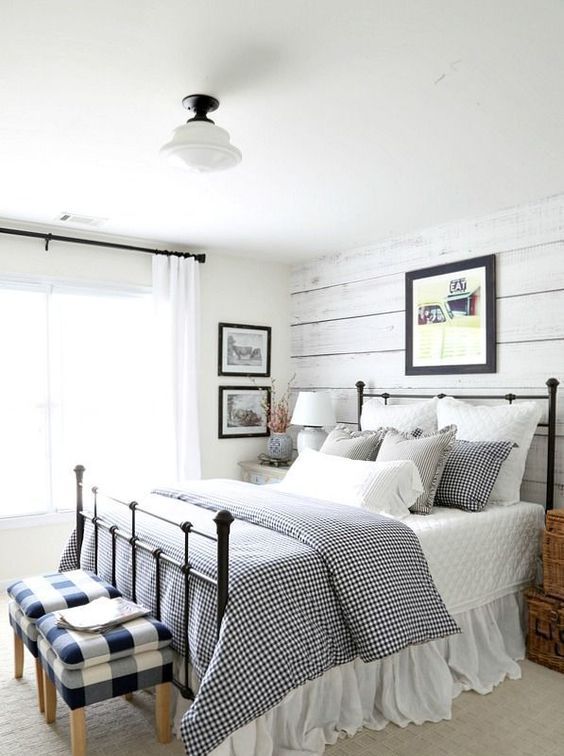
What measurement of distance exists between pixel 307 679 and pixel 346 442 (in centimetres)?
185

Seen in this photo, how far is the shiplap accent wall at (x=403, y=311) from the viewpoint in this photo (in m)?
3.54

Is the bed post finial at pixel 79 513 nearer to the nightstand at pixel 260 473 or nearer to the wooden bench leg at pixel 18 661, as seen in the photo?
the wooden bench leg at pixel 18 661

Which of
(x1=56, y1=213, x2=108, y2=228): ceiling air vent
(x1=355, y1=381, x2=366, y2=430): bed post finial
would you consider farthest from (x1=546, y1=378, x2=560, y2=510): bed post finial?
(x1=56, y1=213, x2=108, y2=228): ceiling air vent

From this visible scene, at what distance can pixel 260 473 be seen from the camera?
4.89 m

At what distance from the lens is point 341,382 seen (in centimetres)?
494

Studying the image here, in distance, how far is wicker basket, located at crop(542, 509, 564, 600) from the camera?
3.08m

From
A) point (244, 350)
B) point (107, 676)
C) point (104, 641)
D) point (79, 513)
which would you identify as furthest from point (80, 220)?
point (107, 676)

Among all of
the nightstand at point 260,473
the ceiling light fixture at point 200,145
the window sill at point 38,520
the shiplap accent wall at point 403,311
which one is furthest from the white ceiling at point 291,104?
the window sill at point 38,520

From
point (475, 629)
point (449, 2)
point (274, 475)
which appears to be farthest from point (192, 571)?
point (274, 475)

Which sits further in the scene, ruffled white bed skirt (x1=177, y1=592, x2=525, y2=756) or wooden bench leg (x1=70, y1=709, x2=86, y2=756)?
ruffled white bed skirt (x1=177, y1=592, x2=525, y2=756)

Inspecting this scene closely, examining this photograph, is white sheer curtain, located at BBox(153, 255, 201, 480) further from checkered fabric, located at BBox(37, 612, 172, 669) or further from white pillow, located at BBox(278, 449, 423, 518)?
checkered fabric, located at BBox(37, 612, 172, 669)

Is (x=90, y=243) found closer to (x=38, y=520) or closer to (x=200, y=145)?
(x=38, y=520)

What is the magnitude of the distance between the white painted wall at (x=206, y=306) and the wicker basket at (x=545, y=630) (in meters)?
2.61

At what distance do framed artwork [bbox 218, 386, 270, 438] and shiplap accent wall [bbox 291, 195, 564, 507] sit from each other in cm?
37
